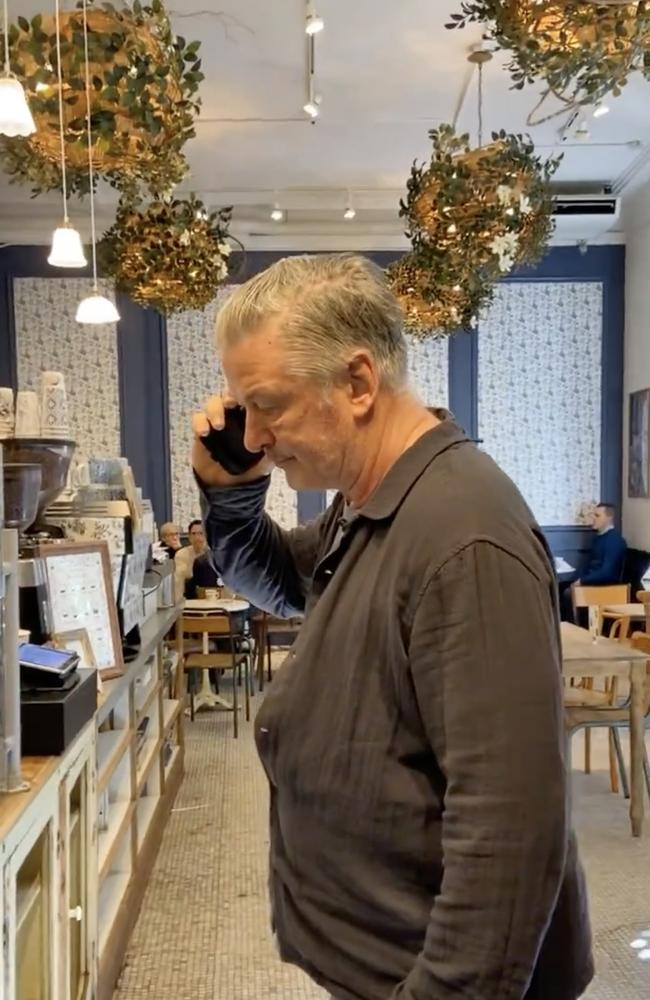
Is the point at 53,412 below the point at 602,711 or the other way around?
the other way around

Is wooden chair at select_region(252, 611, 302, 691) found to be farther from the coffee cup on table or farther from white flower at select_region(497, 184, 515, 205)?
the coffee cup on table

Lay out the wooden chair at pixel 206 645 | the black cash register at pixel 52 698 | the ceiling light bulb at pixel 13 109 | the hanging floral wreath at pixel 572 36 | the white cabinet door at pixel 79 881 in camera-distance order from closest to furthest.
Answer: the black cash register at pixel 52 698 → the white cabinet door at pixel 79 881 → the hanging floral wreath at pixel 572 36 → the ceiling light bulb at pixel 13 109 → the wooden chair at pixel 206 645

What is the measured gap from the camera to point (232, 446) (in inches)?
58.7

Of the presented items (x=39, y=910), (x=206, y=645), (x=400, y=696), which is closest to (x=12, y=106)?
(x=39, y=910)

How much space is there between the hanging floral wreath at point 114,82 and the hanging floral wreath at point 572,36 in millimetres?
849

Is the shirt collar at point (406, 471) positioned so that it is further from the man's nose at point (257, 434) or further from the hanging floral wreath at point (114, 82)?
the hanging floral wreath at point (114, 82)

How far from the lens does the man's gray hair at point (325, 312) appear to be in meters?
1.09

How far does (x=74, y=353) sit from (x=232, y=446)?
7.54m

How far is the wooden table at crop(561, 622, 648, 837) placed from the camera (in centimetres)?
395

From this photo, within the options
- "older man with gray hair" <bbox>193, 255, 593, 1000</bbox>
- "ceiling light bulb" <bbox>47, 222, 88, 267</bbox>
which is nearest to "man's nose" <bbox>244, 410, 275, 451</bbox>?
"older man with gray hair" <bbox>193, 255, 593, 1000</bbox>

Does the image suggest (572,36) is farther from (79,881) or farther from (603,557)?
(603,557)

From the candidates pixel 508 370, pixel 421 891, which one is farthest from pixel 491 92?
pixel 421 891

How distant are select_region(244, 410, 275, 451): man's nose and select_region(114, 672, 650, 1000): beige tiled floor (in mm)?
2328

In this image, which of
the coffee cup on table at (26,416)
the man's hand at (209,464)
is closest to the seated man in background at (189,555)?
the coffee cup on table at (26,416)
